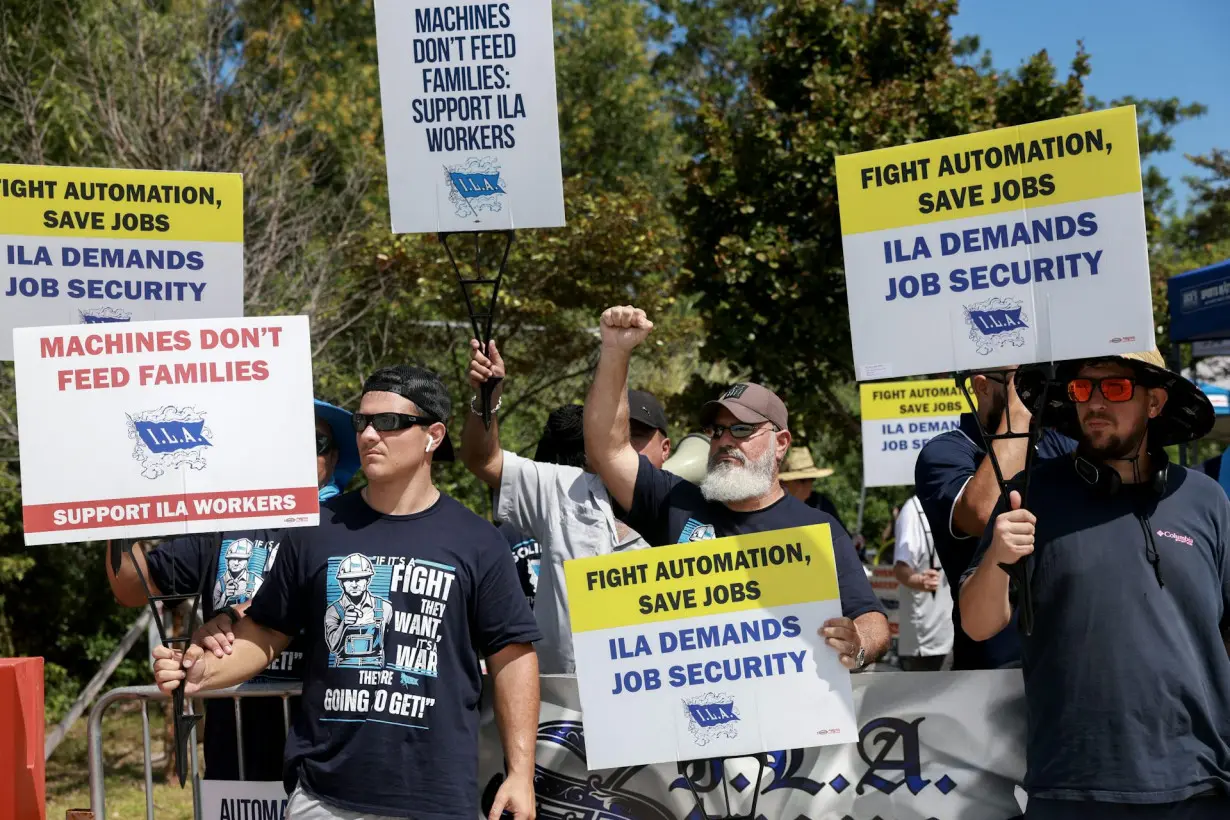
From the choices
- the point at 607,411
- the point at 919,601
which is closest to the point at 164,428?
the point at 607,411

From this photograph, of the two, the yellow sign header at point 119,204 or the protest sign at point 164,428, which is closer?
the protest sign at point 164,428

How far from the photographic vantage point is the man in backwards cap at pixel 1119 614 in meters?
3.26

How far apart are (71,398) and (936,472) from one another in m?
2.65

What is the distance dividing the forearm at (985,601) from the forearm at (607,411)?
1268mm

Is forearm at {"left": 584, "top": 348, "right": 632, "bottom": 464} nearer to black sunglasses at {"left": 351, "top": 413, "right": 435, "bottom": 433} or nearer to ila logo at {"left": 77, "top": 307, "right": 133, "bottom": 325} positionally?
black sunglasses at {"left": 351, "top": 413, "right": 435, "bottom": 433}

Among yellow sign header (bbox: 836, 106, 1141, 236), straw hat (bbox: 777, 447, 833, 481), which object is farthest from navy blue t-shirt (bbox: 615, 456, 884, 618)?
straw hat (bbox: 777, 447, 833, 481)

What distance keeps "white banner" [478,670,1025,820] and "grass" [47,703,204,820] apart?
4.31m

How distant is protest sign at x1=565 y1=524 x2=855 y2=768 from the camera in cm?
372

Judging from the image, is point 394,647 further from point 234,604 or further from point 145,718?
point 145,718

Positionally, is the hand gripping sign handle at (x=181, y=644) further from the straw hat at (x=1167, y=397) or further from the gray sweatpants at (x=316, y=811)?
the straw hat at (x=1167, y=397)

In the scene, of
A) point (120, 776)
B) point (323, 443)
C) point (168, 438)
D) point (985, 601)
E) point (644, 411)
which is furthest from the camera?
point (120, 776)

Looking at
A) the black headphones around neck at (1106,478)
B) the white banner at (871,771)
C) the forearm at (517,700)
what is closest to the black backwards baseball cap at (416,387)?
the forearm at (517,700)

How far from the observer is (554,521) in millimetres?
4590

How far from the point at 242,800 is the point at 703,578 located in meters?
1.74
